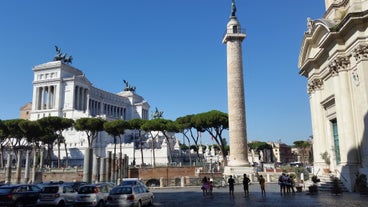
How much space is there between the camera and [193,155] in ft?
266

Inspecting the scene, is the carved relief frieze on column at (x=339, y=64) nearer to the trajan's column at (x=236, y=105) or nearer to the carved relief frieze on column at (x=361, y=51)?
the carved relief frieze on column at (x=361, y=51)

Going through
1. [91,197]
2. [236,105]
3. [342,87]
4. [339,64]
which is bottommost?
[91,197]

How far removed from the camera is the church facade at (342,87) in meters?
20.7

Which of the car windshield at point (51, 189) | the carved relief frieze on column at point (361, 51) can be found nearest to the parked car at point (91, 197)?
the car windshield at point (51, 189)

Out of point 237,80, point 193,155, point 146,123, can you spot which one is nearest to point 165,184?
point 237,80

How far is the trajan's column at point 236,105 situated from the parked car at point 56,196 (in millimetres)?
24066

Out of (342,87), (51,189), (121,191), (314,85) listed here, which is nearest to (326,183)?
(342,87)

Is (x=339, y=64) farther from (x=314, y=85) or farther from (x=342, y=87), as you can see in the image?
(x=314, y=85)

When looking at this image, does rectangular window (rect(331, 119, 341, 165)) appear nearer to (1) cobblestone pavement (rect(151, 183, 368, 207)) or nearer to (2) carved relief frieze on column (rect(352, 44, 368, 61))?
(1) cobblestone pavement (rect(151, 183, 368, 207))

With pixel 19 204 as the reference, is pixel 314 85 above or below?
above

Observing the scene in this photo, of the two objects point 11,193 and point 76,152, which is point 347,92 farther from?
point 76,152

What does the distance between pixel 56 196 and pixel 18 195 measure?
6.84 ft

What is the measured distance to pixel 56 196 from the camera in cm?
1809

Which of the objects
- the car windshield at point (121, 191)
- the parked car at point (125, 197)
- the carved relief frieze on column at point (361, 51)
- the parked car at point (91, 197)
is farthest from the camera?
the carved relief frieze on column at point (361, 51)
